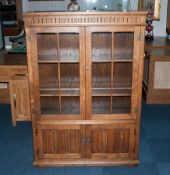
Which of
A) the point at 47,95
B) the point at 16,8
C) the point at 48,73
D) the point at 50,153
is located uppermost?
the point at 16,8

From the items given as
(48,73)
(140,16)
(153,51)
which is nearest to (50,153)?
(48,73)

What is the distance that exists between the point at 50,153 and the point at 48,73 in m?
0.72

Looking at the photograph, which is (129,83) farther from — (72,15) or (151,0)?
(151,0)

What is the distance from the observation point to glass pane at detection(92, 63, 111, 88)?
8.03 ft

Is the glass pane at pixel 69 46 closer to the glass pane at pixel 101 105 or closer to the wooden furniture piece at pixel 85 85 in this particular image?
the wooden furniture piece at pixel 85 85

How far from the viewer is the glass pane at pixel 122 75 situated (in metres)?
2.39

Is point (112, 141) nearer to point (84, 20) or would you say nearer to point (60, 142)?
point (60, 142)

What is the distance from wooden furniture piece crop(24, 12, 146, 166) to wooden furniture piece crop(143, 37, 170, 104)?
4.89 ft

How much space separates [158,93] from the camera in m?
3.96

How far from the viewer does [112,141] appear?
98.3 inches

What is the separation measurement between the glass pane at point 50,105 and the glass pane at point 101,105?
1.05 ft

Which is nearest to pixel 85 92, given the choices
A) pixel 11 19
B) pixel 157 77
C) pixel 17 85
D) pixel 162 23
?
pixel 17 85

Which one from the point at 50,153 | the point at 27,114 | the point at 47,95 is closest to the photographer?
the point at 47,95

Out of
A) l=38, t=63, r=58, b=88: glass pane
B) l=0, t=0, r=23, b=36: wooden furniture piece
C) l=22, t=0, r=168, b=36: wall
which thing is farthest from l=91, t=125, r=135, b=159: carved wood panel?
l=0, t=0, r=23, b=36: wooden furniture piece
